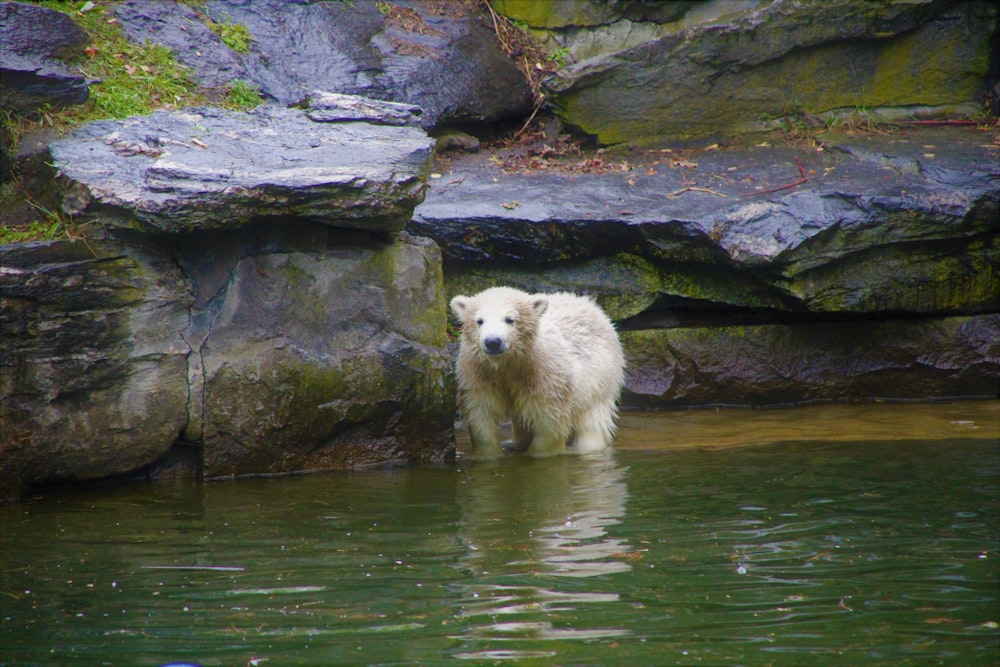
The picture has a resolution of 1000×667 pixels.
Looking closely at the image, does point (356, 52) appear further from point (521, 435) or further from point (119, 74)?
point (521, 435)

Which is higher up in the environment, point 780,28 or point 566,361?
point 780,28

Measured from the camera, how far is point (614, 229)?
8336mm

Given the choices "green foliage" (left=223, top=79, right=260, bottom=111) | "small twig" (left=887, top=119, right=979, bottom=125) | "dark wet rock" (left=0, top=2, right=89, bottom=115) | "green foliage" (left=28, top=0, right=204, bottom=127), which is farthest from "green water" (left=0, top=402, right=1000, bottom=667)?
"small twig" (left=887, top=119, right=979, bottom=125)

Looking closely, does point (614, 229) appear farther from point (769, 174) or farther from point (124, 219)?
point (124, 219)

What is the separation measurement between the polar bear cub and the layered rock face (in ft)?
0.85

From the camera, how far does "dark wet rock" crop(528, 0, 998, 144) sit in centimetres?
986

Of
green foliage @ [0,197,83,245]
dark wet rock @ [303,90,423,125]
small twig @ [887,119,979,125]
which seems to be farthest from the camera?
small twig @ [887,119,979,125]

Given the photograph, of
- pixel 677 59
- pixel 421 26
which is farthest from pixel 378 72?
pixel 677 59

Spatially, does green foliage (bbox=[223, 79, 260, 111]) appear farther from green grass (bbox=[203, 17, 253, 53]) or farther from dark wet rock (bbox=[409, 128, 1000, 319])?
dark wet rock (bbox=[409, 128, 1000, 319])

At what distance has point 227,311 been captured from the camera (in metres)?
6.55

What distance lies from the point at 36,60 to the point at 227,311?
8.21 ft

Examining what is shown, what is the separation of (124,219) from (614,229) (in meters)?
4.00

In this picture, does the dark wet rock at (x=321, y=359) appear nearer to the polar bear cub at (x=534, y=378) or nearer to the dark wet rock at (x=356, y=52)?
the polar bear cub at (x=534, y=378)

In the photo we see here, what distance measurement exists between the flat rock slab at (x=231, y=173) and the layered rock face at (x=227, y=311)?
1 cm
